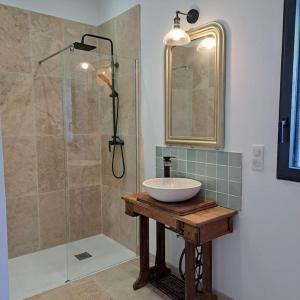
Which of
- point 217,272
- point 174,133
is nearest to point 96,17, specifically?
point 174,133

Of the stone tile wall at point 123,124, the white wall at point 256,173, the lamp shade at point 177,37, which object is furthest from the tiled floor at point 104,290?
the lamp shade at point 177,37

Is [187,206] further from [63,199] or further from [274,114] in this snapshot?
[63,199]

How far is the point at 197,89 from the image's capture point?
6.84 ft

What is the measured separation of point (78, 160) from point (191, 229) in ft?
5.30

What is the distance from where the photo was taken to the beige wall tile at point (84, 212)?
2875mm

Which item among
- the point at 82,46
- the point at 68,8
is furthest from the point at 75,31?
the point at 82,46

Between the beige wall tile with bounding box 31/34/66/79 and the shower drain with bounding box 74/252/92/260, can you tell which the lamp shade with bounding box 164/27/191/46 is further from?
the shower drain with bounding box 74/252/92/260

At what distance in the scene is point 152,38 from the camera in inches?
95.8

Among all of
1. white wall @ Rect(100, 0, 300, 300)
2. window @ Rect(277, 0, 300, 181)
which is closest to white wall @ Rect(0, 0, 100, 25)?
white wall @ Rect(100, 0, 300, 300)

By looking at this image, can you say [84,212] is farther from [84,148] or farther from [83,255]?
[84,148]

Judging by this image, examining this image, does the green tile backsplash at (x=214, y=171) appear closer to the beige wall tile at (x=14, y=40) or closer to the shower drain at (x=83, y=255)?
the shower drain at (x=83, y=255)

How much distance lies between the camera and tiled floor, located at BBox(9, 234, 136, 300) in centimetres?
225

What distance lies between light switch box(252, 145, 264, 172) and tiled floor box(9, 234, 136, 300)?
63.5 inches

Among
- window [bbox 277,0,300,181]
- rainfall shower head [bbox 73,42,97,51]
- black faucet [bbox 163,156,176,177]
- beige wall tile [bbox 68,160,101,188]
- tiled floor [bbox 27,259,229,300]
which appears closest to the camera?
window [bbox 277,0,300,181]
